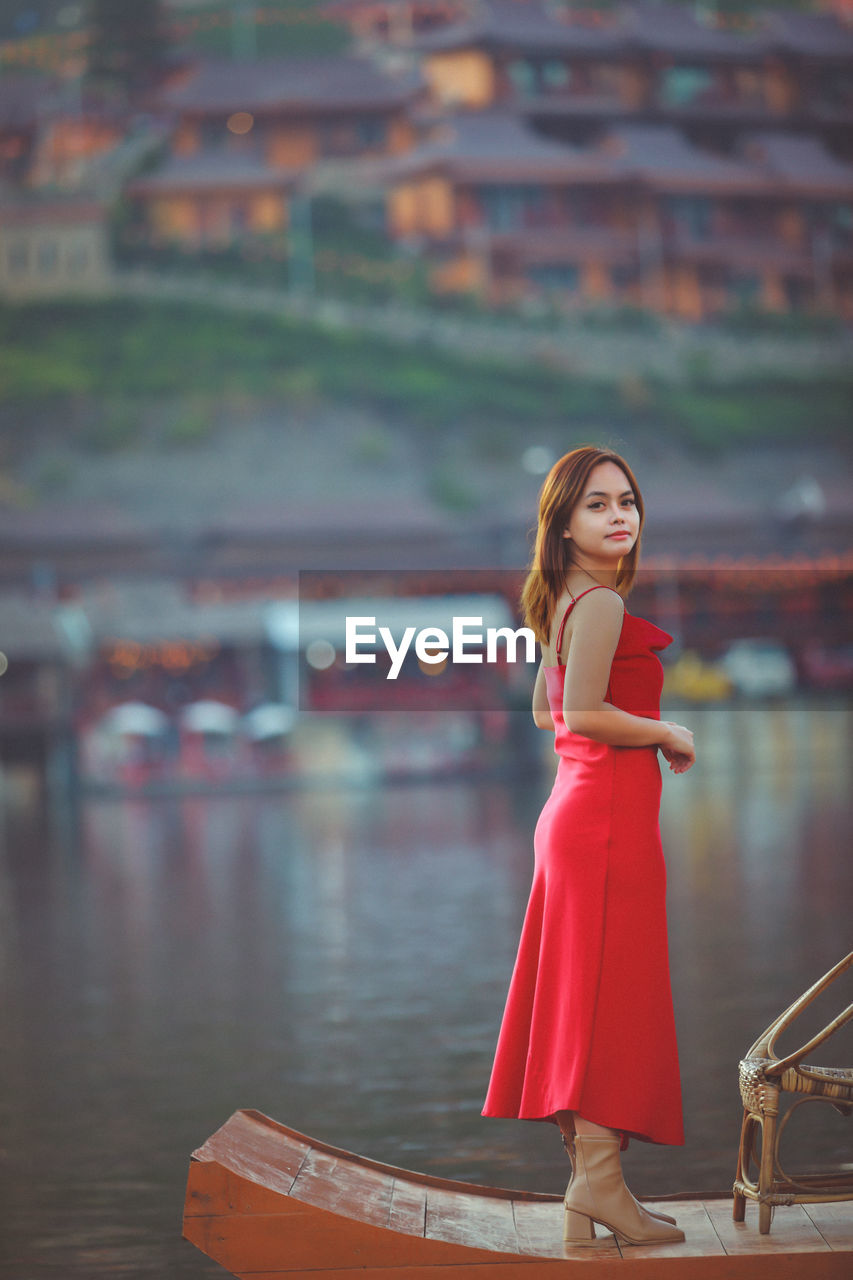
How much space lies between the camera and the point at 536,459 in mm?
25031

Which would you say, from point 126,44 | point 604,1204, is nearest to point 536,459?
point 126,44

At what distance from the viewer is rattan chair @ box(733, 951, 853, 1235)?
2.02 meters

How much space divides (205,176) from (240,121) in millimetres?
1771

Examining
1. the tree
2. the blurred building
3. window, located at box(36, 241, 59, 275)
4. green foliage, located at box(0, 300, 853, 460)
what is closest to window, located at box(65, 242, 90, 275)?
window, located at box(36, 241, 59, 275)

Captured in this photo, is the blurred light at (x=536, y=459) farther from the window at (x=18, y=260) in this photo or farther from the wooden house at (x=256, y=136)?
the window at (x=18, y=260)

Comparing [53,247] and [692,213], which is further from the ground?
[692,213]

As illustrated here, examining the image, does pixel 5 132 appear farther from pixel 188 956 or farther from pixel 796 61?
pixel 188 956

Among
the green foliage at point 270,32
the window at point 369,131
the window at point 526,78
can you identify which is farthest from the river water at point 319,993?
the green foliage at point 270,32

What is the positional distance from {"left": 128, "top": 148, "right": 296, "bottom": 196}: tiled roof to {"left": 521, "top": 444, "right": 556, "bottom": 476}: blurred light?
27.0 feet

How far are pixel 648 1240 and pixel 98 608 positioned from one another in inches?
715

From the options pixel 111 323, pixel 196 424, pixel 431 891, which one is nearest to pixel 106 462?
pixel 196 424

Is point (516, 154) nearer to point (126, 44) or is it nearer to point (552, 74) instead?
point (552, 74)

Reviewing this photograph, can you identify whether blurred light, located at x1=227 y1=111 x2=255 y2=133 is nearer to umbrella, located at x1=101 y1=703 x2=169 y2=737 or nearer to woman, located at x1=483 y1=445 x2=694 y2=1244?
umbrella, located at x1=101 y1=703 x2=169 y2=737

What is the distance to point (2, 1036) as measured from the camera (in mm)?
4680
